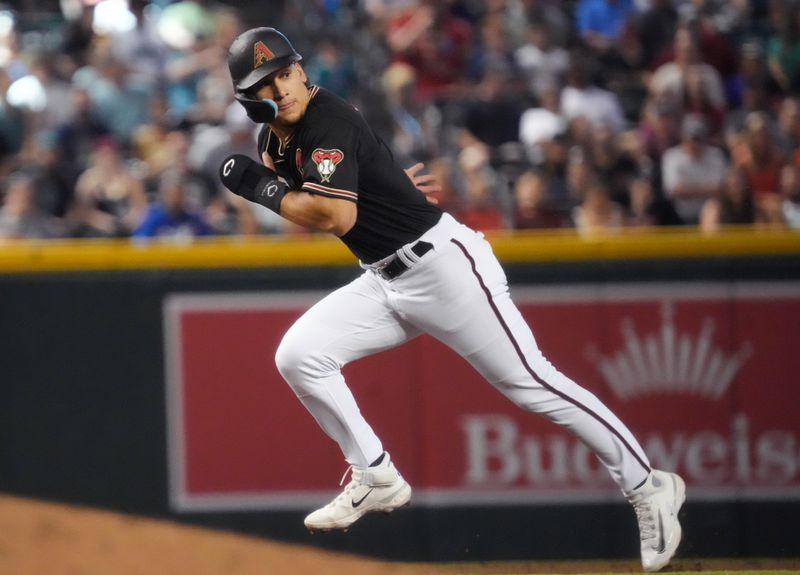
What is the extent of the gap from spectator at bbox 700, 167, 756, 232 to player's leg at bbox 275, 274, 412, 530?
355 centimetres

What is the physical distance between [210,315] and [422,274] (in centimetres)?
245

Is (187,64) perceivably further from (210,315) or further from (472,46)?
(210,315)

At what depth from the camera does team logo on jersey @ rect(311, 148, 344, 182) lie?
475 centimetres

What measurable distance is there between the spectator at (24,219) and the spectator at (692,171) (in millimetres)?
4365

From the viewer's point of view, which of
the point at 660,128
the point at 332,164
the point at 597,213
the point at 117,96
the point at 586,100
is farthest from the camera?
the point at 117,96

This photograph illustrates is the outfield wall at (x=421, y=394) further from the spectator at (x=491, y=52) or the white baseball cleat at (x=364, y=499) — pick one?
the spectator at (x=491, y=52)

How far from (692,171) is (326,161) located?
15.9 feet

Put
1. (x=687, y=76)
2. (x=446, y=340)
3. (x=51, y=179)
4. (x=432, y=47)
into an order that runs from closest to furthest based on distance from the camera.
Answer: (x=446, y=340)
(x=51, y=179)
(x=687, y=76)
(x=432, y=47)

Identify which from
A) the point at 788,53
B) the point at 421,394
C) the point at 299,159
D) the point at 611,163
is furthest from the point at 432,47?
the point at 299,159

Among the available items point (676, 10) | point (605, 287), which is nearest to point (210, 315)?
point (605, 287)

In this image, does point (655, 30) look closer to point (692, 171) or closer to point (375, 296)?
point (692, 171)

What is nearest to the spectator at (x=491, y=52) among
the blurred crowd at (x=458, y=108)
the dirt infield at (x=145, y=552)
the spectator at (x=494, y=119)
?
the blurred crowd at (x=458, y=108)

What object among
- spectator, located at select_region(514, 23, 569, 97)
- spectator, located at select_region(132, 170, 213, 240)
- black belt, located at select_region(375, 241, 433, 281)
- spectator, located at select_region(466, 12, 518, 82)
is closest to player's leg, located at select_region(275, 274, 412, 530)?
black belt, located at select_region(375, 241, 433, 281)

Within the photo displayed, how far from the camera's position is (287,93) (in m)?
4.84
